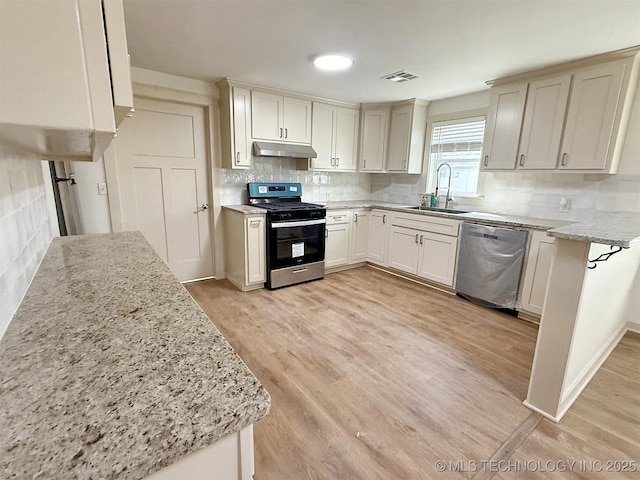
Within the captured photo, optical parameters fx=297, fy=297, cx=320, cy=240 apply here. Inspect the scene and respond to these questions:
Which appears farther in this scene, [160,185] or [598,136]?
[160,185]

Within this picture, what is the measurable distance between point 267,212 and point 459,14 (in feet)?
7.63

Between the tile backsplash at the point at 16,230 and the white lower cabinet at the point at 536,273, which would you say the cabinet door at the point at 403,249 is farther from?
the tile backsplash at the point at 16,230

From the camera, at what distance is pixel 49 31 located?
0.48 meters

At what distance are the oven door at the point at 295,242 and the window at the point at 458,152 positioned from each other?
5.81ft

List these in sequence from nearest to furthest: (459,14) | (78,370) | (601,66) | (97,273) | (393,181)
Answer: (78,370) → (97,273) → (459,14) → (601,66) → (393,181)

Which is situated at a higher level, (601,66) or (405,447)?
(601,66)

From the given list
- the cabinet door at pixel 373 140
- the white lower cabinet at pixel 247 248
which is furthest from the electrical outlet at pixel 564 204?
the white lower cabinet at pixel 247 248

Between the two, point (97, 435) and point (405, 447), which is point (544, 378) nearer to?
point (405, 447)

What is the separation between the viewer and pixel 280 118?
11.9 ft

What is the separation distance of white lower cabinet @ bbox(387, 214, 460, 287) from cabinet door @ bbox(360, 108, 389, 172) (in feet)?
3.13

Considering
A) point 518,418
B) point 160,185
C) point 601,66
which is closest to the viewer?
point 518,418

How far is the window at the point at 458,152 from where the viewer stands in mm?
3633

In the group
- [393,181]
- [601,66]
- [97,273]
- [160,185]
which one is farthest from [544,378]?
[160,185]

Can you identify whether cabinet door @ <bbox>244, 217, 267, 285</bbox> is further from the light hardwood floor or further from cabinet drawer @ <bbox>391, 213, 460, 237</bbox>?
cabinet drawer @ <bbox>391, 213, 460, 237</bbox>
